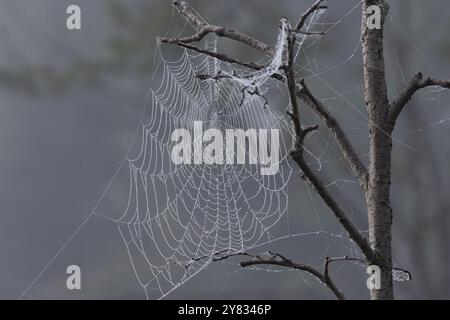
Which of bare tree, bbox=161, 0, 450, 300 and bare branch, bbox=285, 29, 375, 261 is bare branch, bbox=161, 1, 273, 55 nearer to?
bare tree, bbox=161, 0, 450, 300

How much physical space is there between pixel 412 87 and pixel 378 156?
0.14 metres

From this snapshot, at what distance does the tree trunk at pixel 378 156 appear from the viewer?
4.91 ft

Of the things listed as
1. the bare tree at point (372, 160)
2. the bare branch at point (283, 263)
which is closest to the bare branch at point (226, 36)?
the bare tree at point (372, 160)

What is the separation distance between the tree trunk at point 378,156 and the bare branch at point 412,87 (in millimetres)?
14

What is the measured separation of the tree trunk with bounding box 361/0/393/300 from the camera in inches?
58.9

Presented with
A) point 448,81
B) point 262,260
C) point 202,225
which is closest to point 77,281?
point 202,225

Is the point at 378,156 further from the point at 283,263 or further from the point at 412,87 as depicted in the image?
the point at 283,263

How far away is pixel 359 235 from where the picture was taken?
1.44 meters

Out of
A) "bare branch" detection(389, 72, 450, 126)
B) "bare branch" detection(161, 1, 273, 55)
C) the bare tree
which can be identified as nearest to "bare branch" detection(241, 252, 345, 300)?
the bare tree

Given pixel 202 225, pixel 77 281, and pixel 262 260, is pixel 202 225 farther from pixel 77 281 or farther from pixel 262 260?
pixel 262 260

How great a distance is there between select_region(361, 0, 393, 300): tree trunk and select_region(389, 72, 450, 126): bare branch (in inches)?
0.5

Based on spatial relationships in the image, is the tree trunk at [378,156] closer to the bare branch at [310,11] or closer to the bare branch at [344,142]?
the bare branch at [344,142]
